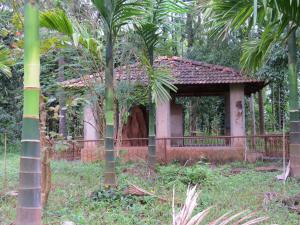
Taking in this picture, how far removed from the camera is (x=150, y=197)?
22.2 ft

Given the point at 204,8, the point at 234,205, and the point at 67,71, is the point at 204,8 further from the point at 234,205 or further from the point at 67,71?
the point at 67,71

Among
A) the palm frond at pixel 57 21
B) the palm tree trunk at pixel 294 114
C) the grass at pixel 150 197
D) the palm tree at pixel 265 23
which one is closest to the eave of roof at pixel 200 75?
the grass at pixel 150 197

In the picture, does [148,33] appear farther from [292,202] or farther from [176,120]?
[176,120]

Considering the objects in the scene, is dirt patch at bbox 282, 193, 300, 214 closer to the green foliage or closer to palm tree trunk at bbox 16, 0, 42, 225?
the green foliage

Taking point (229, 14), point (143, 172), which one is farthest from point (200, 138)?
point (229, 14)

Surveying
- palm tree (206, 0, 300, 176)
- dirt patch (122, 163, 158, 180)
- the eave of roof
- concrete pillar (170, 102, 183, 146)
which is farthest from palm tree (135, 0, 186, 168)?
concrete pillar (170, 102, 183, 146)

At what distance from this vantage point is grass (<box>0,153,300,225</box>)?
5.81 meters

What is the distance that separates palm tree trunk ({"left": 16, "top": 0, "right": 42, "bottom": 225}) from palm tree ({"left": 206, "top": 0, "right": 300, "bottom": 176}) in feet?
7.56

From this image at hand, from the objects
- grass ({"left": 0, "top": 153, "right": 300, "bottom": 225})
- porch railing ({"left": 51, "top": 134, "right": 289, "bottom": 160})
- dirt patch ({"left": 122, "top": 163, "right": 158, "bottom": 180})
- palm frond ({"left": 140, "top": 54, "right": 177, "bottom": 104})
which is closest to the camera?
grass ({"left": 0, "top": 153, "right": 300, "bottom": 225})

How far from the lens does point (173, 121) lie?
55.7 ft

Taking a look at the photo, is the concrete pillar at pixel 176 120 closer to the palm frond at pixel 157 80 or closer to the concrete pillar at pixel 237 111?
the concrete pillar at pixel 237 111

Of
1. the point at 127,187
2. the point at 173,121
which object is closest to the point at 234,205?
the point at 127,187

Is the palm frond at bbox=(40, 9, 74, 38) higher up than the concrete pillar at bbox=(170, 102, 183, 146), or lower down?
higher up

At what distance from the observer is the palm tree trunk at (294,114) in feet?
28.5
